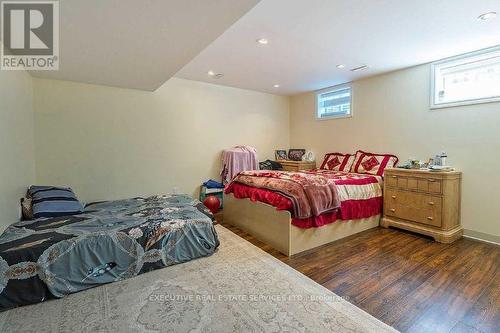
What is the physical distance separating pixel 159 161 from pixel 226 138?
1.40m

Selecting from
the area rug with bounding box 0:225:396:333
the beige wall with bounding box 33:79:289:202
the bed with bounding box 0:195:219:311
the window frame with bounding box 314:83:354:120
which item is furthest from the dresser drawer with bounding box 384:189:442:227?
the beige wall with bounding box 33:79:289:202

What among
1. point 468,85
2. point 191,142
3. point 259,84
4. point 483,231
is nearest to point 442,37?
point 468,85

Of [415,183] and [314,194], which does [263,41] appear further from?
[415,183]

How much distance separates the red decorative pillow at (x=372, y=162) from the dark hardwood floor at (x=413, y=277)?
116cm

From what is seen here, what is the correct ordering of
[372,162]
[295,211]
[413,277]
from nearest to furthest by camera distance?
[413,277] → [295,211] → [372,162]

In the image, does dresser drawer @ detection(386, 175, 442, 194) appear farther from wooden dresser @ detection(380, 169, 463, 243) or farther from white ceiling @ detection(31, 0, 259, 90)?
white ceiling @ detection(31, 0, 259, 90)

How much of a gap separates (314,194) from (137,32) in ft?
7.69

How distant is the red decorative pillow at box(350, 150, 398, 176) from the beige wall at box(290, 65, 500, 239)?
0.41 ft

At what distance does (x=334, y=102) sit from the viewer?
16.3 ft

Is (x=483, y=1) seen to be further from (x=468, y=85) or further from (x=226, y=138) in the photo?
(x=226, y=138)

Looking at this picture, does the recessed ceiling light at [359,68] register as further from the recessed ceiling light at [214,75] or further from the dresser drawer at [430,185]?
the recessed ceiling light at [214,75]

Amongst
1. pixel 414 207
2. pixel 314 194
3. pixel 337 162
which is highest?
pixel 337 162

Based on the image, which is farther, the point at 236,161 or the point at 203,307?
the point at 236,161

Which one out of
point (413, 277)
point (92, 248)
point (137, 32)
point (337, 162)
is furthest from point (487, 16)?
point (92, 248)
